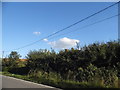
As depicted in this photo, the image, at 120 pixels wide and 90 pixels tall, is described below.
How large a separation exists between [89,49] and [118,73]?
12.2 feet

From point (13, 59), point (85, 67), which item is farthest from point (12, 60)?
point (85, 67)

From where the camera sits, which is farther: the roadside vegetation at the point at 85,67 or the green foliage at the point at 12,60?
the green foliage at the point at 12,60

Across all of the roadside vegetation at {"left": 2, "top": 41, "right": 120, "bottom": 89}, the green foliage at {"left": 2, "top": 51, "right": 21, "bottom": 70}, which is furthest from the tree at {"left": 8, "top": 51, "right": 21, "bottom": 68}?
the roadside vegetation at {"left": 2, "top": 41, "right": 120, "bottom": 89}

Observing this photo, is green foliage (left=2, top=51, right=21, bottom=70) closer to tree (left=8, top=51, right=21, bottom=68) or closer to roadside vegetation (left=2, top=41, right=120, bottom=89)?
tree (left=8, top=51, right=21, bottom=68)

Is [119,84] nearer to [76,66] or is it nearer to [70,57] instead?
[76,66]

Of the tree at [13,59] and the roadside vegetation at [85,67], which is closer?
the roadside vegetation at [85,67]

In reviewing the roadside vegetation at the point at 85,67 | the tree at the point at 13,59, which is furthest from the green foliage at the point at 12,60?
the roadside vegetation at the point at 85,67

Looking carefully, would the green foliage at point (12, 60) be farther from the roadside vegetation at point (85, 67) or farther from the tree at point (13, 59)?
the roadside vegetation at point (85, 67)

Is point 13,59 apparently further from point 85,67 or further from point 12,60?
point 85,67

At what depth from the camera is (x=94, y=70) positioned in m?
16.3

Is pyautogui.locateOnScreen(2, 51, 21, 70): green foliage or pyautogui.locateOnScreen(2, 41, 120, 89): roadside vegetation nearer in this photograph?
pyautogui.locateOnScreen(2, 41, 120, 89): roadside vegetation

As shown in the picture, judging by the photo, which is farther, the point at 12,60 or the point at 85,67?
the point at 12,60

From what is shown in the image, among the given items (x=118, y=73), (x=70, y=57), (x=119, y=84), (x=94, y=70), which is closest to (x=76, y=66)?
(x=70, y=57)

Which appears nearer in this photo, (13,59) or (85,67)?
(85,67)
